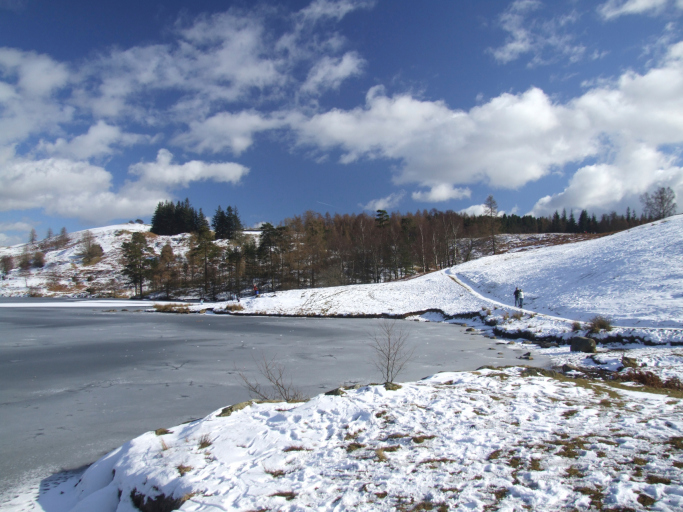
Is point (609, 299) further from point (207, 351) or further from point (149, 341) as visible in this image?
point (149, 341)

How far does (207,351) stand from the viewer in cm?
1570

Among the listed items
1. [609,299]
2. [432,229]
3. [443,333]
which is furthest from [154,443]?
[432,229]

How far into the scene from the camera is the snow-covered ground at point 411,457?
3.89 metres

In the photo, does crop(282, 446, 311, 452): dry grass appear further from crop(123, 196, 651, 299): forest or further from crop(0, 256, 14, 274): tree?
crop(0, 256, 14, 274): tree

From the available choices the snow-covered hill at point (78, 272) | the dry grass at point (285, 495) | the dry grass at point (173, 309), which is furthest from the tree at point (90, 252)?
the dry grass at point (285, 495)

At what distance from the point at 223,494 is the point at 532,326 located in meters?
20.0

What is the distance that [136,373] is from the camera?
11906mm

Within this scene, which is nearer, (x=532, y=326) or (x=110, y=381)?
(x=110, y=381)

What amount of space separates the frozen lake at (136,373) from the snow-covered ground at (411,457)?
1671mm

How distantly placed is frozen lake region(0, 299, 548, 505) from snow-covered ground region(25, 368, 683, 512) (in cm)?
167

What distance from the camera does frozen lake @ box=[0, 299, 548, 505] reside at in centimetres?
706

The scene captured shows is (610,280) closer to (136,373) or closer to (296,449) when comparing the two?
(296,449)

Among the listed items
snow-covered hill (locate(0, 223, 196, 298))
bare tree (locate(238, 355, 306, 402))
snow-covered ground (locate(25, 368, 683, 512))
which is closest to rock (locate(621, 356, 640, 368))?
snow-covered ground (locate(25, 368, 683, 512))

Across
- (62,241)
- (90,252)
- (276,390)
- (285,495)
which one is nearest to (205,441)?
(285,495)
